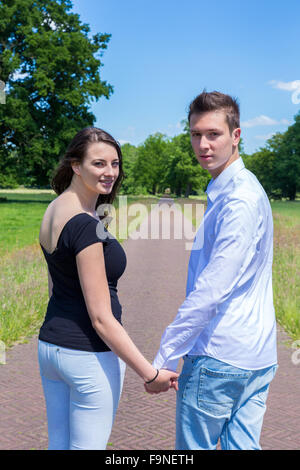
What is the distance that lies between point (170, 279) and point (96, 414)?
1013cm

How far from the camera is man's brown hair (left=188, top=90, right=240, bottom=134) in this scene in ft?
7.54

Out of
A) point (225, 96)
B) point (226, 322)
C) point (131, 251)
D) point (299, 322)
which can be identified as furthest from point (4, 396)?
point (131, 251)

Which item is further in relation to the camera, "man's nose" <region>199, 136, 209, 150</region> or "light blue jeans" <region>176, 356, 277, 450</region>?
"man's nose" <region>199, 136, 209, 150</region>

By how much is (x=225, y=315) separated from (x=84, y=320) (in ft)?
1.95

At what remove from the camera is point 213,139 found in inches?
92.2

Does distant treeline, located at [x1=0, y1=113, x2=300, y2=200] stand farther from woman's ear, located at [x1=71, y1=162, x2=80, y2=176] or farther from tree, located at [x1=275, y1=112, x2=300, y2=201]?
woman's ear, located at [x1=71, y1=162, x2=80, y2=176]

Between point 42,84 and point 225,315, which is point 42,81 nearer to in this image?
point 42,84

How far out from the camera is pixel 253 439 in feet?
7.60

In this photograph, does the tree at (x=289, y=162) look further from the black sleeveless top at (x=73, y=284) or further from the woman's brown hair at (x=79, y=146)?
the black sleeveless top at (x=73, y=284)

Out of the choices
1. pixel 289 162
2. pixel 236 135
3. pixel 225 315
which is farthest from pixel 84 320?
pixel 289 162

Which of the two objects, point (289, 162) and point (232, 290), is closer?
point (232, 290)

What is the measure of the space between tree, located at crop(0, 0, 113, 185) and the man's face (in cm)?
4035

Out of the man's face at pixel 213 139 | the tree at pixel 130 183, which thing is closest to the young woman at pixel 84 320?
the man's face at pixel 213 139

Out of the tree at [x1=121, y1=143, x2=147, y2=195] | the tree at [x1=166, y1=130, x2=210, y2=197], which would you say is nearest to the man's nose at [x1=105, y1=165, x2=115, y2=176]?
the tree at [x1=166, y1=130, x2=210, y2=197]
